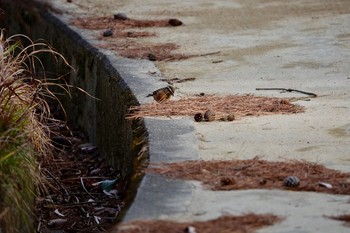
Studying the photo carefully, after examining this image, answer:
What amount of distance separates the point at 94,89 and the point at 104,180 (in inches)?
47.9

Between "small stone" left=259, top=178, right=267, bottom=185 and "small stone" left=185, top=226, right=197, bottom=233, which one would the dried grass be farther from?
"small stone" left=185, top=226, right=197, bottom=233

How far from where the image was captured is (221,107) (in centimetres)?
668

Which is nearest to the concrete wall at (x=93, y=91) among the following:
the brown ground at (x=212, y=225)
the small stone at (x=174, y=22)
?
the small stone at (x=174, y=22)

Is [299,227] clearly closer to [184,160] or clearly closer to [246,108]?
A: [184,160]

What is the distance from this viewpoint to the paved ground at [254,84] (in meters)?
4.75

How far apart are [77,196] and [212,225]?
9.42 feet

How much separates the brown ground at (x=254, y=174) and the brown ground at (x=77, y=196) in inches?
32.1

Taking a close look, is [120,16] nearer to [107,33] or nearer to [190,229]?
[107,33]

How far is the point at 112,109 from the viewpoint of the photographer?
7.84 metres

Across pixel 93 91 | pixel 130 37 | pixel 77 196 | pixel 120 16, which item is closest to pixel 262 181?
pixel 77 196

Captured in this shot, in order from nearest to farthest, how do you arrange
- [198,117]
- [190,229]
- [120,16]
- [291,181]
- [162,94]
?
[190,229], [291,181], [198,117], [162,94], [120,16]

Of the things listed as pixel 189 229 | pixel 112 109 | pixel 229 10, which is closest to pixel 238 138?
pixel 189 229

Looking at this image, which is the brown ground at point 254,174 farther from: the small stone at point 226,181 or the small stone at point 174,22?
the small stone at point 174,22

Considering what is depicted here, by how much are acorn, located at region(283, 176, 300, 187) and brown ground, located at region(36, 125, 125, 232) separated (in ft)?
3.96
